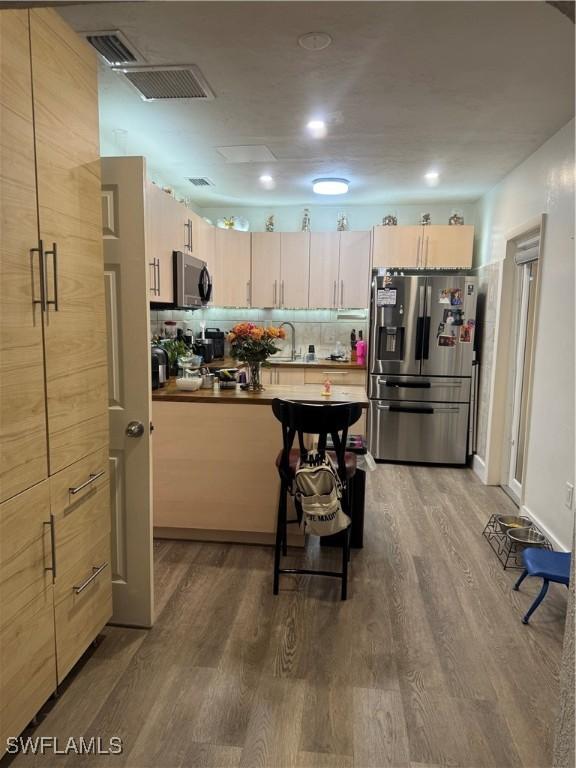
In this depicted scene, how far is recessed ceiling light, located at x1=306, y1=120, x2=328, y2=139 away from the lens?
3.12 meters

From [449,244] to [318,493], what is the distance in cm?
351

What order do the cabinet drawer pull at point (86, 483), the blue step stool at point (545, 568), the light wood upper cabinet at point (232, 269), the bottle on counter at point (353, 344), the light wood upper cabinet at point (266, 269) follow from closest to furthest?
the cabinet drawer pull at point (86, 483)
the blue step stool at point (545, 568)
the light wood upper cabinet at point (232, 269)
the light wood upper cabinet at point (266, 269)
the bottle on counter at point (353, 344)

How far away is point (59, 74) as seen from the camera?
5.46 ft

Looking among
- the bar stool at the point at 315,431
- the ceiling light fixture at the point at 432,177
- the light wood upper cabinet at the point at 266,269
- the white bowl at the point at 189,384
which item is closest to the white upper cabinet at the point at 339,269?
the light wood upper cabinet at the point at 266,269

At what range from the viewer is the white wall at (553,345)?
9.40ft

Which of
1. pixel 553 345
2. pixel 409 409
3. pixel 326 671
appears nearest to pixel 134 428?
pixel 326 671

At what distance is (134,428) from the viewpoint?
7.04 feet

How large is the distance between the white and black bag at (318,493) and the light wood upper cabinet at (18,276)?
47.2 inches

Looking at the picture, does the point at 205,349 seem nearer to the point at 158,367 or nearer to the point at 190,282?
the point at 190,282

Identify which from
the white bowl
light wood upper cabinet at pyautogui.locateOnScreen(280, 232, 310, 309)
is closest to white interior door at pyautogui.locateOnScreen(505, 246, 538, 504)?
light wood upper cabinet at pyautogui.locateOnScreen(280, 232, 310, 309)

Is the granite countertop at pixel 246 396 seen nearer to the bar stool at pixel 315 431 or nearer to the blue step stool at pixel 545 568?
the bar stool at pixel 315 431

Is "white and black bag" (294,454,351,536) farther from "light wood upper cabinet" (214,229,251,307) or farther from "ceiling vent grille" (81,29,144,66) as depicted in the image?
"light wood upper cabinet" (214,229,251,307)

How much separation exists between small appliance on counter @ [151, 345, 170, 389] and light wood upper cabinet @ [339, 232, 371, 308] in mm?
2593

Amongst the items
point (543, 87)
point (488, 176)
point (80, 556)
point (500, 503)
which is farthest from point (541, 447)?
point (80, 556)
